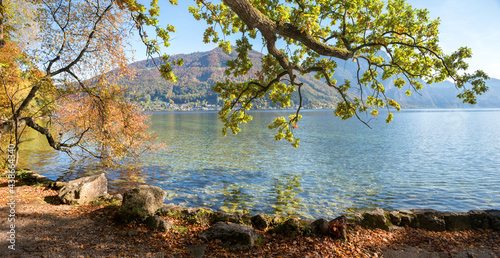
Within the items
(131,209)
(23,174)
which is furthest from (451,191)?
(23,174)

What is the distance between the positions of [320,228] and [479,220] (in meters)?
6.76

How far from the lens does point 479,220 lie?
10.2 m

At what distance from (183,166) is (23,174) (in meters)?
11.8

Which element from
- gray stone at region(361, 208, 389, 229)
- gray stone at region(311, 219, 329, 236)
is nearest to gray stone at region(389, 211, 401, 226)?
gray stone at region(361, 208, 389, 229)

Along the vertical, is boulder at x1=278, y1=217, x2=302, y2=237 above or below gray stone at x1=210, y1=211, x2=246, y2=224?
above

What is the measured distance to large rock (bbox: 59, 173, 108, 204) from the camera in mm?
11625

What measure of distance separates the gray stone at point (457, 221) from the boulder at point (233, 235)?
26.2 ft

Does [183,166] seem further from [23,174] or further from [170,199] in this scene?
[23,174]

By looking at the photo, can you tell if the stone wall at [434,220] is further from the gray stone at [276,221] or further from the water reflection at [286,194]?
the water reflection at [286,194]

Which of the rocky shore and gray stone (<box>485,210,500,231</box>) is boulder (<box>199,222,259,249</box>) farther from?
gray stone (<box>485,210,500,231</box>)

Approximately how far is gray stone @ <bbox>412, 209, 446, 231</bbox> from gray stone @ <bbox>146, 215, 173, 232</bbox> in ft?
32.3

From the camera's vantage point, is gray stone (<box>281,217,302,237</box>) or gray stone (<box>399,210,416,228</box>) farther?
gray stone (<box>399,210,416,228</box>)

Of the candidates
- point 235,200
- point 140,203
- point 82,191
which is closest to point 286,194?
point 235,200

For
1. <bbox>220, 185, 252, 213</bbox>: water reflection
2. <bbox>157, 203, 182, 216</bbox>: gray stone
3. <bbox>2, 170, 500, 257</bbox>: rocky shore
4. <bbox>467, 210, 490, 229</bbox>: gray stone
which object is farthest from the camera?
<bbox>220, 185, 252, 213</bbox>: water reflection
